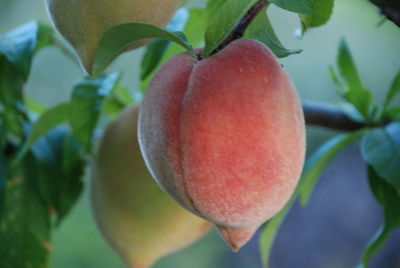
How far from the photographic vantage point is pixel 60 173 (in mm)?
716

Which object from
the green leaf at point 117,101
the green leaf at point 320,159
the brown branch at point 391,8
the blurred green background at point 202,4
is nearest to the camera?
the brown branch at point 391,8

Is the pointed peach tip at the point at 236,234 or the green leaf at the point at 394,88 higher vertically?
the pointed peach tip at the point at 236,234

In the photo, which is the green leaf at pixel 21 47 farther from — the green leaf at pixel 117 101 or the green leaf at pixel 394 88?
the green leaf at pixel 394 88

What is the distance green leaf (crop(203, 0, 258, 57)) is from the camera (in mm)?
375

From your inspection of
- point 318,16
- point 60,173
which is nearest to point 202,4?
point 60,173

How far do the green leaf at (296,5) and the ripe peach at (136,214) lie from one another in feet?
0.87

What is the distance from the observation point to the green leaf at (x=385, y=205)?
0.53 metres

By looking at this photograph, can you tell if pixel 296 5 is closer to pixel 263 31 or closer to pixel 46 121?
pixel 263 31

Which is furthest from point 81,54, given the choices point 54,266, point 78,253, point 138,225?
point 54,266

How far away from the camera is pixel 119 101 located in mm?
769

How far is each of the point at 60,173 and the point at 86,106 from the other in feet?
0.53

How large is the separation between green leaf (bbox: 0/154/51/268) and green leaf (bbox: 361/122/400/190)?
1.07ft

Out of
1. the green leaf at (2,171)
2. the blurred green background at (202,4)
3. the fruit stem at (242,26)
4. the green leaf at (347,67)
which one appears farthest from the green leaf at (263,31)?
the blurred green background at (202,4)

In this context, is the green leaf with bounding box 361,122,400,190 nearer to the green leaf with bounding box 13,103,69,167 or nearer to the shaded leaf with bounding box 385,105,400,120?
the shaded leaf with bounding box 385,105,400,120
